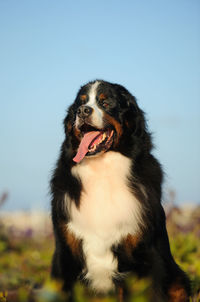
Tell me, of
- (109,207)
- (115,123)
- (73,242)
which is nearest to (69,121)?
(115,123)

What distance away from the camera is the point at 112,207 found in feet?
12.8

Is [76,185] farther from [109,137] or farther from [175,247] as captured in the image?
[175,247]

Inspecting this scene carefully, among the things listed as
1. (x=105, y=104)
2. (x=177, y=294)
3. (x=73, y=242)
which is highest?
(x=105, y=104)

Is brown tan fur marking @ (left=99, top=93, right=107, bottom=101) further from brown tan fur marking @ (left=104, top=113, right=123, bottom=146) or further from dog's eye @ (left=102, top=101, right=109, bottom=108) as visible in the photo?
brown tan fur marking @ (left=104, top=113, right=123, bottom=146)

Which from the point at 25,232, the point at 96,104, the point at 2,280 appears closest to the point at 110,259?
the point at 96,104

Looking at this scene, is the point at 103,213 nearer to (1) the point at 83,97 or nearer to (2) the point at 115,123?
(2) the point at 115,123

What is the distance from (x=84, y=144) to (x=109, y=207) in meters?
0.66

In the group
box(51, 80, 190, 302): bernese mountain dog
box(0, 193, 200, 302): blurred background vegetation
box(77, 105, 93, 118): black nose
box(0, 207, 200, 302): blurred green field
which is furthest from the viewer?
box(0, 193, 200, 302): blurred background vegetation

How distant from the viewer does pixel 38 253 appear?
23.8 feet

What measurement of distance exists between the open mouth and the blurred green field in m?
1.33

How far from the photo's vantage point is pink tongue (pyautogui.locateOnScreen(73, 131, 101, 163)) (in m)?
3.90

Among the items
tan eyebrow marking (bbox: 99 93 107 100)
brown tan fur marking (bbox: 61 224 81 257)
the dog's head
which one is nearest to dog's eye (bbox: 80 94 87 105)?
the dog's head

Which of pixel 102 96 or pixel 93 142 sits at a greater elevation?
pixel 102 96

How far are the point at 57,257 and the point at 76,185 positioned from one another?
0.71 m
